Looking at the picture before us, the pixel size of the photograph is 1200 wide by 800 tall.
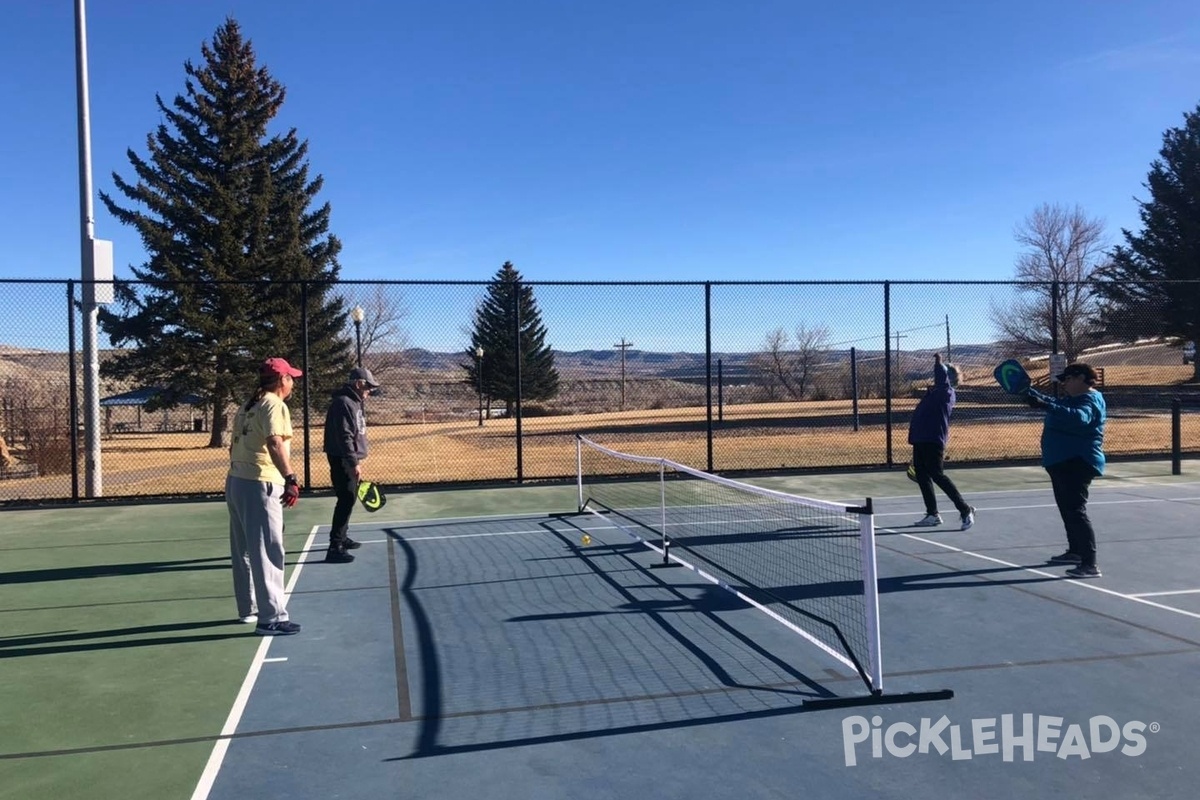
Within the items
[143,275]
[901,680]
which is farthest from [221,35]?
[901,680]

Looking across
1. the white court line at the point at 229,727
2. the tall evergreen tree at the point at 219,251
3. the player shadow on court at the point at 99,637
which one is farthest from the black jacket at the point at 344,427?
the tall evergreen tree at the point at 219,251

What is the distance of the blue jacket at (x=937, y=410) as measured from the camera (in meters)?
9.43

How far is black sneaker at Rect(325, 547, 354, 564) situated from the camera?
28.0ft

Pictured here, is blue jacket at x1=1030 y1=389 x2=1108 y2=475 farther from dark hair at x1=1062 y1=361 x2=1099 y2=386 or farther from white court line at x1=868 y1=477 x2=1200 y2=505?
white court line at x1=868 y1=477 x2=1200 y2=505

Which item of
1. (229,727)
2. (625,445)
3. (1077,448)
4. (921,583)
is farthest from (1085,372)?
(625,445)

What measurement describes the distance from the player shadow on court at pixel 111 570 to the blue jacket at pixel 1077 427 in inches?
305

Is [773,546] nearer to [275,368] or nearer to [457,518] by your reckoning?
[457,518]

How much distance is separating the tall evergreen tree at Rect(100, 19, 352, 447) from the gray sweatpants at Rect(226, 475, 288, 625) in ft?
81.1

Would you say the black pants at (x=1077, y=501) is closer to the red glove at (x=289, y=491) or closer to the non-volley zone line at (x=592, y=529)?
the non-volley zone line at (x=592, y=529)

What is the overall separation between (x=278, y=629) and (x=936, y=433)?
22.9 ft

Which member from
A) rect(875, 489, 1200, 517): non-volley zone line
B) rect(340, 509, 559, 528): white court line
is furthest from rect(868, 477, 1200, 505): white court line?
rect(340, 509, 559, 528): white court line

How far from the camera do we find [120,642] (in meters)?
6.07

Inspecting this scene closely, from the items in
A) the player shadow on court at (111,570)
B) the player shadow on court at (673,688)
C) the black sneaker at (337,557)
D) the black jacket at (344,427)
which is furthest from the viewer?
the black sneaker at (337,557)

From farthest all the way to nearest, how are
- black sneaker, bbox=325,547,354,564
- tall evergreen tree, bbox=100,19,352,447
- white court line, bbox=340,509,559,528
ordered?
tall evergreen tree, bbox=100,19,352,447, white court line, bbox=340,509,559,528, black sneaker, bbox=325,547,354,564
